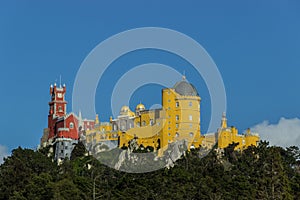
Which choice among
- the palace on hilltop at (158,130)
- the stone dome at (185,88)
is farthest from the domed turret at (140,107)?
the stone dome at (185,88)

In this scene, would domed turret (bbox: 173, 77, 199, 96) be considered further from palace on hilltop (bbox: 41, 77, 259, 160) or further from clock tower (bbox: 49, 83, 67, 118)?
clock tower (bbox: 49, 83, 67, 118)

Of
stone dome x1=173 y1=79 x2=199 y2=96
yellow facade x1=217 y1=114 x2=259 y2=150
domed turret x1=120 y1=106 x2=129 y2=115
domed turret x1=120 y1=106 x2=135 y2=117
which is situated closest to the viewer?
yellow facade x1=217 y1=114 x2=259 y2=150

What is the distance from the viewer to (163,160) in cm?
7569

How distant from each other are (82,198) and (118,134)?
30480mm

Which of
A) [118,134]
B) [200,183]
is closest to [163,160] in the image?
[118,134]

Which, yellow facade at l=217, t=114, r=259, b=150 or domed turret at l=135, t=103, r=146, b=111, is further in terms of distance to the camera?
domed turret at l=135, t=103, r=146, b=111

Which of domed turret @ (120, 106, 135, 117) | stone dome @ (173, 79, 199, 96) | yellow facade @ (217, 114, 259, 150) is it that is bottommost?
yellow facade @ (217, 114, 259, 150)

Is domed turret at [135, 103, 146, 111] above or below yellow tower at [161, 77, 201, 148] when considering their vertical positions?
above

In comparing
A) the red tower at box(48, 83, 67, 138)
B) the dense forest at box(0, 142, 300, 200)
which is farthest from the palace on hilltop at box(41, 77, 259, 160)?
the dense forest at box(0, 142, 300, 200)

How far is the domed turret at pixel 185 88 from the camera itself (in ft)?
267

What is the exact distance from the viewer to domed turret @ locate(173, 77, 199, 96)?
267 feet

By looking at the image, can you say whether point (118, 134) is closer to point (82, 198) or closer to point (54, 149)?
point (54, 149)

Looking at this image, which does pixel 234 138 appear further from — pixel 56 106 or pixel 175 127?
pixel 56 106

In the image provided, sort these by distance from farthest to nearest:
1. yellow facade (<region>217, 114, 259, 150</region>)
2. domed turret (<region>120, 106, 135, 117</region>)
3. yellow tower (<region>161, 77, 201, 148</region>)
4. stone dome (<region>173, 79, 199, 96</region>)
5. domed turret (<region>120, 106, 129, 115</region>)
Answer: domed turret (<region>120, 106, 129, 115</region>) < domed turret (<region>120, 106, 135, 117</region>) < stone dome (<region>173, 79, 199, 96</region>) < yellow facade (<region>217, 114, 259, 150</region>) < yellow tower (<region>161, 77, 201, 148</region>)
